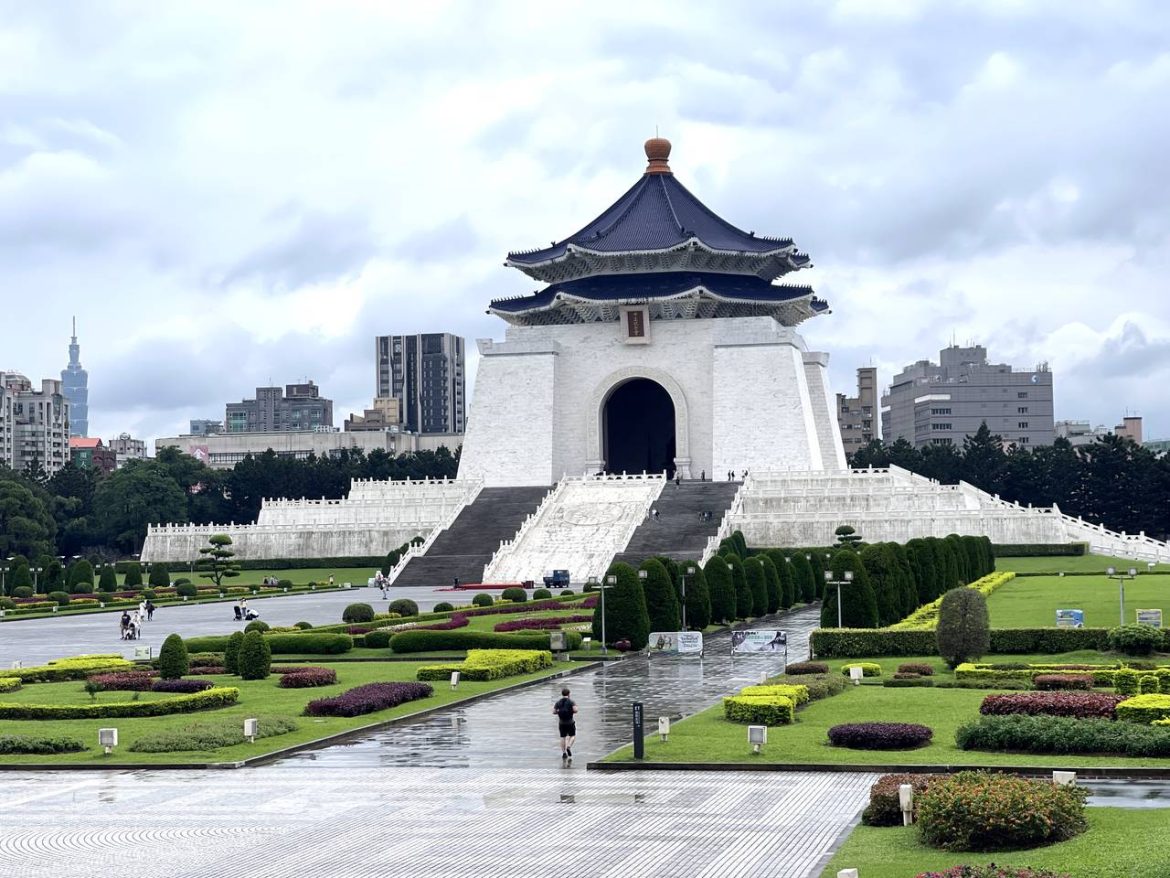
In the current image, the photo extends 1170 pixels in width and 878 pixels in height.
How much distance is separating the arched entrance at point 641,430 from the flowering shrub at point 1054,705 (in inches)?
2361

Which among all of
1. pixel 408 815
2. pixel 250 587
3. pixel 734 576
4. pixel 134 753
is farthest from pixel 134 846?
pixel 250 587

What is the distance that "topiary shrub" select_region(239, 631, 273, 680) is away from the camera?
82.6 feet

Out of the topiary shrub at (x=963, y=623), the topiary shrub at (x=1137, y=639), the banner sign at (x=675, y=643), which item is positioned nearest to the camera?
the topiary shrub at (x=963, y=623)

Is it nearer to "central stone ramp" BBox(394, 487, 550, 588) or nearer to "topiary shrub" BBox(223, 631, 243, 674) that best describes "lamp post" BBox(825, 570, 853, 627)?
"topiary shrub" BBox(223, 631, 243, 674)

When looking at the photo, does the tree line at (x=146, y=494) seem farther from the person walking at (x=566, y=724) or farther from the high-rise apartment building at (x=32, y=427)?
the person walking at (x=566, y=724)

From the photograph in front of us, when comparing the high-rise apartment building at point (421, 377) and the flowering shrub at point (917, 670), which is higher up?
the high-rise apartment building at point (421, 377)

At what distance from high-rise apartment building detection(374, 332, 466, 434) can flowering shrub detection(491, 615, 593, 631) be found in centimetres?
12913

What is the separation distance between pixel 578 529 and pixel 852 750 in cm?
3931

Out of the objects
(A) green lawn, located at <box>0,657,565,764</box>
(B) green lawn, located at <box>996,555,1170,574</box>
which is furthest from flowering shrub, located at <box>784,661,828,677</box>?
(B) green lawn, located at <box>996,555,1170,574</box>

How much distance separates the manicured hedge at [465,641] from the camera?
28828mm

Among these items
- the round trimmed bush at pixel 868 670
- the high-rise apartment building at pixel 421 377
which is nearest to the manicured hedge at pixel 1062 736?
the round trimmed bush at pixel 868 670

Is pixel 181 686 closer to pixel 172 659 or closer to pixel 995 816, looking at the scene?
pixel 172 659

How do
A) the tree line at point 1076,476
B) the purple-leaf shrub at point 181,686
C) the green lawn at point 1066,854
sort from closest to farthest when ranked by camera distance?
1. the green lawn at point 1066,854
2. the purple-leaf shrub at point 181,686
3. the tree line at point 1076,476

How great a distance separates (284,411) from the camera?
173m
